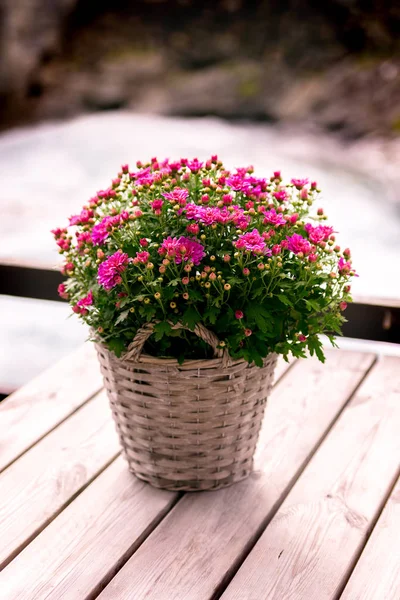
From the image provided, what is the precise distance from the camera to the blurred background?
7.30 m

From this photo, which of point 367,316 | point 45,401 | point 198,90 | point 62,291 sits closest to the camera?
point 62,291

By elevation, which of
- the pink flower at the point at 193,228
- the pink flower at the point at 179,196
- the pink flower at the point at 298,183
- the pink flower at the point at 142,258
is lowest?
Answer: the pink flower at the point at 142,258

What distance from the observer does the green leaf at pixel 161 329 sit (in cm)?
126

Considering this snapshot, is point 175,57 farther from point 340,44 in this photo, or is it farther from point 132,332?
point 132,332

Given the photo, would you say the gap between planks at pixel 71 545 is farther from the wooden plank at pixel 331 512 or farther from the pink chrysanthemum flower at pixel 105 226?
the pink chrysanthemum flower at pixel 105 226

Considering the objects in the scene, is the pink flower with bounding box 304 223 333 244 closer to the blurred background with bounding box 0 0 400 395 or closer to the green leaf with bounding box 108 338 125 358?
the green leaf with bounding box 108 338 125 358

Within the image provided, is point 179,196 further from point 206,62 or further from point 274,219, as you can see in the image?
point 206,62

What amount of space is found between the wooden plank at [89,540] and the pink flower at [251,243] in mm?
573

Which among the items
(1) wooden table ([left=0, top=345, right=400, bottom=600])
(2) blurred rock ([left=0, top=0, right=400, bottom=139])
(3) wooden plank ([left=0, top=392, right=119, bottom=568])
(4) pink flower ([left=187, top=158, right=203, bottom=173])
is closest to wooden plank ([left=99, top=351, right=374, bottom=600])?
(1) wooden table ([left=0, top=345, right=400, bottom=600])

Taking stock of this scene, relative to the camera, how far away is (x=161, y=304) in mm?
1247

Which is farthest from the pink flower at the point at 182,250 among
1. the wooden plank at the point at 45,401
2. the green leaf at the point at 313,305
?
the wooden plank at the point at 45,401

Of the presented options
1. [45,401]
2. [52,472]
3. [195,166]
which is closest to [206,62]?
[45,401]

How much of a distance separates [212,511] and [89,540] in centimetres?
25

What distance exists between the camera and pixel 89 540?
136cm
